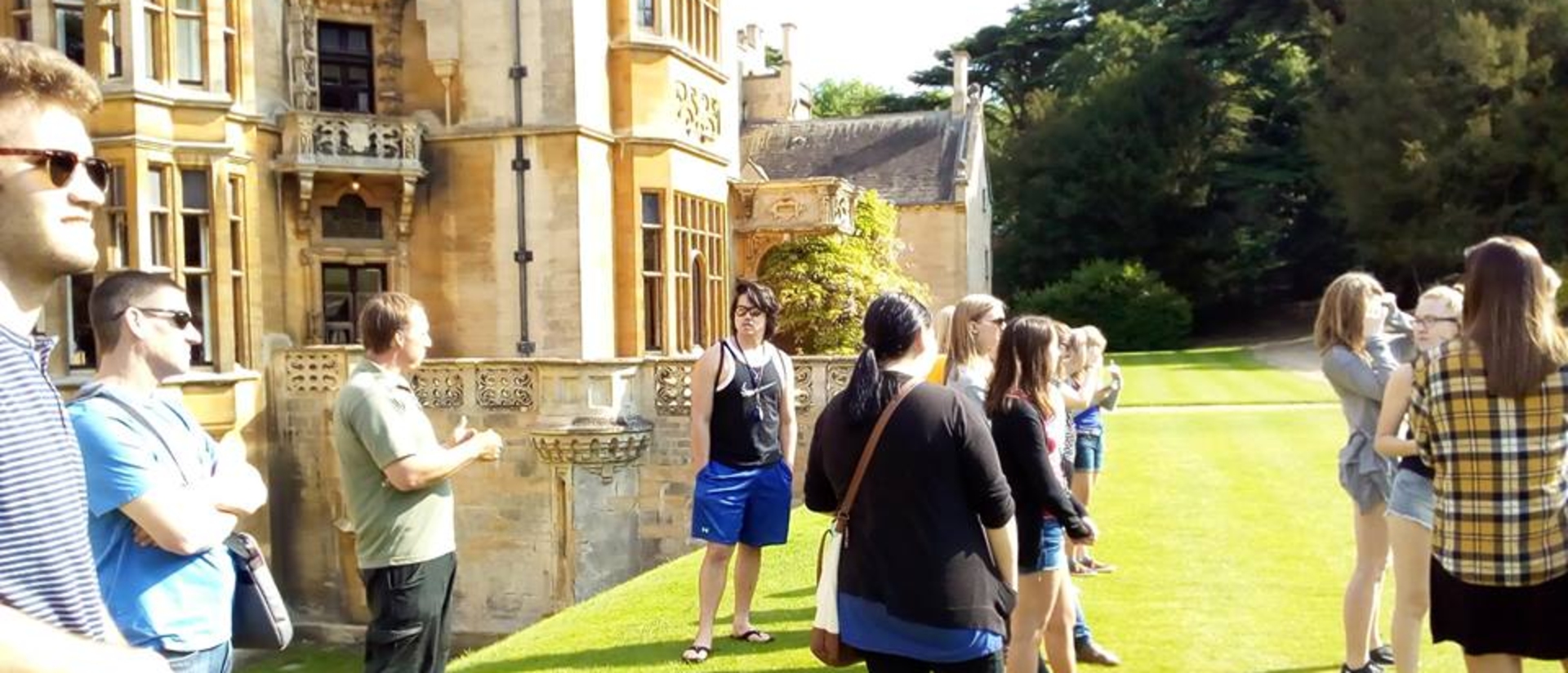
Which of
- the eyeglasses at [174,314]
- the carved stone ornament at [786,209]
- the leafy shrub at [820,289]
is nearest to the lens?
the eyeglasses at [174,314]

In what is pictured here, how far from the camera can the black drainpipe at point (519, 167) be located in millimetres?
16219

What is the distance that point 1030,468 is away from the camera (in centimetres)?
496

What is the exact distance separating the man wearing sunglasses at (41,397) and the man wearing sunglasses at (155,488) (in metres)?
1.40

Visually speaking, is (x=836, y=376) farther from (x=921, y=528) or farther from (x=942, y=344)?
(x=921, y=528)

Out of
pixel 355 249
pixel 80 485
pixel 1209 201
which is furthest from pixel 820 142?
pixel 80 485

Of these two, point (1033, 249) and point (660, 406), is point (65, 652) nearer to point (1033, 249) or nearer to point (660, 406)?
point (660, 406)

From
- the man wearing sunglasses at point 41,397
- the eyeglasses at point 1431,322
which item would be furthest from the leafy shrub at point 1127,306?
the man wearing sunglasses at point 41,397

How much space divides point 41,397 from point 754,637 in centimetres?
531

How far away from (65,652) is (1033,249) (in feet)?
146

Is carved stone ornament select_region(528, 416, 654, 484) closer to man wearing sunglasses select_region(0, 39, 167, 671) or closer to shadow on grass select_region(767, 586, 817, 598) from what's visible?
shadow on grass select_region(767, 586, 817, 598)

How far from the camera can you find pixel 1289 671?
6414 mm

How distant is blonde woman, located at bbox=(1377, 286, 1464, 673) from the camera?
5.12 meters

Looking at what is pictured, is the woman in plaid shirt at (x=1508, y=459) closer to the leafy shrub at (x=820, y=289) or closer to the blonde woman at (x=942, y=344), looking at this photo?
the blonde woman at (x=942, y=344)

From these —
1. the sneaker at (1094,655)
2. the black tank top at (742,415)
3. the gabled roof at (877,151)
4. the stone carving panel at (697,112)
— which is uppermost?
the gabled roof at (877,151)
